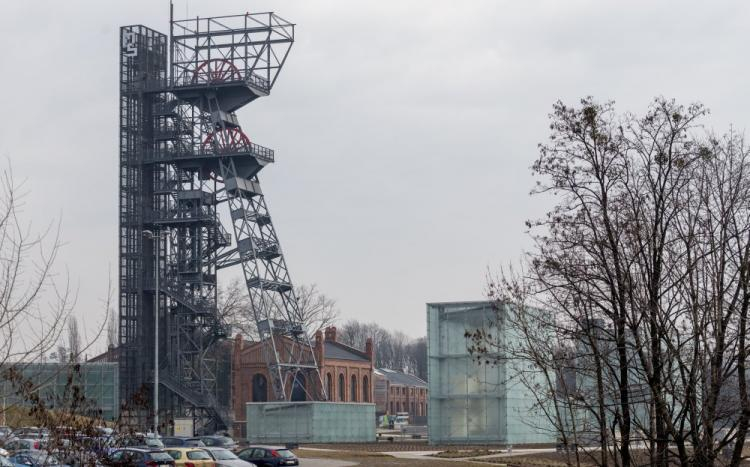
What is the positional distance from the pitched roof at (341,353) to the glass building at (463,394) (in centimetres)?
4370

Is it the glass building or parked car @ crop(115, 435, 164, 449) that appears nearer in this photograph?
parked car @ crop(115, 435, 164, 449)

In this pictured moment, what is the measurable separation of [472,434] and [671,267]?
47.9 m

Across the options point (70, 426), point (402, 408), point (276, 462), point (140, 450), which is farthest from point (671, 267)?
point (402, 408)

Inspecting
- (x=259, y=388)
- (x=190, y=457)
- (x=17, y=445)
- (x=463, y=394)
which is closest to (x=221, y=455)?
(x=190, y=457)

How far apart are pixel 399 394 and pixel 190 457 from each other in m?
118

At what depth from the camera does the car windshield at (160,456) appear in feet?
112

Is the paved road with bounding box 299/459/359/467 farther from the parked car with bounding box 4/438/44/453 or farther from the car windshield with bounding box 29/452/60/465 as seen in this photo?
the parked car with bounding box 4/438/44/453

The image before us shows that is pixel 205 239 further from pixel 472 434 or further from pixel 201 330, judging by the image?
pixel 472 434

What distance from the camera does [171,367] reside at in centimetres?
8081

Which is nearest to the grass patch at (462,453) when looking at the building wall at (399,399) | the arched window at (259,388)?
the arched window at (259,388)

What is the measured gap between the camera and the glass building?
198 ft

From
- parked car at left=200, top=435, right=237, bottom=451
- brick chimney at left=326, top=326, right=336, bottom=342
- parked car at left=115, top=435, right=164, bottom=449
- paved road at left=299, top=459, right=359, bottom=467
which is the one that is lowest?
paved road at left=299, top=459, right=359, bottom=467

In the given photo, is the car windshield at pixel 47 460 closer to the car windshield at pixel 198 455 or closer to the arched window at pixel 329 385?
the car windshield at pixel 198 455

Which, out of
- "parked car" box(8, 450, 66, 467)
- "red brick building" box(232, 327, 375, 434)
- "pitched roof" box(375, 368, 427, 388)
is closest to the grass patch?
"parked car" box(8, 450, 66, 467)
